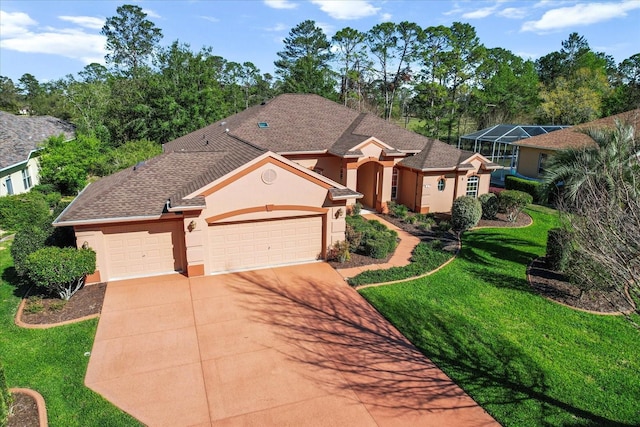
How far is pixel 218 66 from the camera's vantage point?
3044 inches

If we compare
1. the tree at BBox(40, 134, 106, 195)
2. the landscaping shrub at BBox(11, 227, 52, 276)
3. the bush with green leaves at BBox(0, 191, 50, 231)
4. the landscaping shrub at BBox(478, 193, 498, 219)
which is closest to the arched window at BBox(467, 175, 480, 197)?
the landscaping shrub at BBox(478, 193, 498, 219)

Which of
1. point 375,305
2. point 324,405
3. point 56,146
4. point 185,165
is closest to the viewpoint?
point 324,405

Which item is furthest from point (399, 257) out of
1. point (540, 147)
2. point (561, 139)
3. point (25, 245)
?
point (561, 139)

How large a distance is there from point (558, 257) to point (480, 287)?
3528 mm

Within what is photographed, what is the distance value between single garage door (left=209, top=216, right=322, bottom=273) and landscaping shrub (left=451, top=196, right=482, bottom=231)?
776 centimetres

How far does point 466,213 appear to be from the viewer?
20266 millimetres

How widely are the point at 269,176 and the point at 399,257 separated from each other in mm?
6600

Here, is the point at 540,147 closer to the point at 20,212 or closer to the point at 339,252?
the point at 339,252

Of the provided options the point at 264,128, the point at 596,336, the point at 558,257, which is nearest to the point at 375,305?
the point at 596,336

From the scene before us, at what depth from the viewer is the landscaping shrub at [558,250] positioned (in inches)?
603

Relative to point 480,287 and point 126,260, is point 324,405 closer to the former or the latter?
point 480,287

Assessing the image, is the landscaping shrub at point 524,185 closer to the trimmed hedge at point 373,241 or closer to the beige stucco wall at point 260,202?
the trimmed hedge at point 373,241

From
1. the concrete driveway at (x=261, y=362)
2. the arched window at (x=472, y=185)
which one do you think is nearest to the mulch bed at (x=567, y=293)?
the concrete driveway at (x=261, y=362)

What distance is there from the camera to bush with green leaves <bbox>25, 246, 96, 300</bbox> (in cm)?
1282
